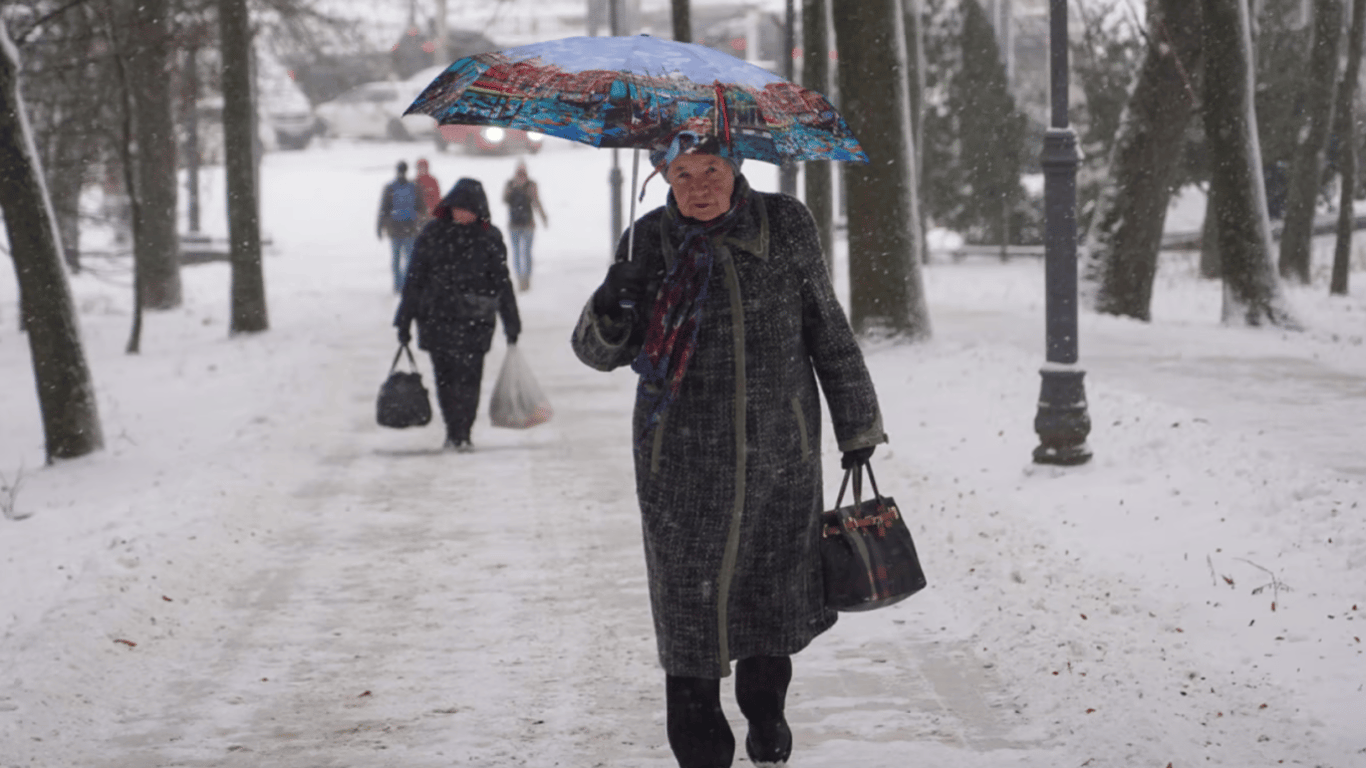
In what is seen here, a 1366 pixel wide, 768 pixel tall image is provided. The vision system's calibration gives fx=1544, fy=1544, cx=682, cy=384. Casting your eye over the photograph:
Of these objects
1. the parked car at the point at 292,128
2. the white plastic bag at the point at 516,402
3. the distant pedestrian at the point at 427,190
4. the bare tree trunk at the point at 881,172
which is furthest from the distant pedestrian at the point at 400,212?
the parked car at the point at 292,128

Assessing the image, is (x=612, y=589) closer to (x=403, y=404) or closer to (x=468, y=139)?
(x=403, y=404)

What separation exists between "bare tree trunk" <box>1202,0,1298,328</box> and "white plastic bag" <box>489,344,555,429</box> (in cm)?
814

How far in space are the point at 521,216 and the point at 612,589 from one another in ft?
58.2

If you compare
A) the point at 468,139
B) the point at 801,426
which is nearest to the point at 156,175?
the point at 801,426

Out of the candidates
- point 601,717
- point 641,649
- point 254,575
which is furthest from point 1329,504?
point 254,575

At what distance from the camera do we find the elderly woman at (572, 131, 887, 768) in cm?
400

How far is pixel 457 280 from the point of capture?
10.1 meters

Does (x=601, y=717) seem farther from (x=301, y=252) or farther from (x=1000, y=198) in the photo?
(x=301, y=252)

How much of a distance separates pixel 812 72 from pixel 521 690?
1300cm

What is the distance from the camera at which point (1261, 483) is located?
779cm

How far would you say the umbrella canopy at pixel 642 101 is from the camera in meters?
4.14

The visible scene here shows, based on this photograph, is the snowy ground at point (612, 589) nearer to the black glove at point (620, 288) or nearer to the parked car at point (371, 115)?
the black glove at point (620, 288)

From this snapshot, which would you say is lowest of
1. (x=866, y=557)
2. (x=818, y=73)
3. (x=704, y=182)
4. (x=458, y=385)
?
(x=458, y=385)

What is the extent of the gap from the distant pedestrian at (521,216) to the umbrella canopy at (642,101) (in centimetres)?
1948
